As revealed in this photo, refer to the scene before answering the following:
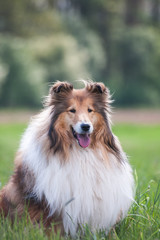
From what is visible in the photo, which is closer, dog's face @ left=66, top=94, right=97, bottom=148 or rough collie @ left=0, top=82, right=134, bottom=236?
dog's face @ left=66, top=94, right=97, bottom=148

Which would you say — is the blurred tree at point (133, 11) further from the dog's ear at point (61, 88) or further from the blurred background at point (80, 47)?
the dog's ear at point (61, 88)

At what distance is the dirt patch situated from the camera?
2469 cm

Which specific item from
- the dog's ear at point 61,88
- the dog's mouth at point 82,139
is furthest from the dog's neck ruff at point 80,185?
the dog's ear at point 61,88

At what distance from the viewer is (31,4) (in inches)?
1585

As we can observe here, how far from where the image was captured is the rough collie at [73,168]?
4.63 metres

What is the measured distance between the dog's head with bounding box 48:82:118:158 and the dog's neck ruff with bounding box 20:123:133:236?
12 centimetres

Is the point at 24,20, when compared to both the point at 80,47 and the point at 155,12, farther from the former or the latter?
the point at 155,12

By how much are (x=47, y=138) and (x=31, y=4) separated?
3721cm

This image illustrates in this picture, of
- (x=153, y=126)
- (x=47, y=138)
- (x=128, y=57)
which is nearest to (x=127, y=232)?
(x=47, y=138)

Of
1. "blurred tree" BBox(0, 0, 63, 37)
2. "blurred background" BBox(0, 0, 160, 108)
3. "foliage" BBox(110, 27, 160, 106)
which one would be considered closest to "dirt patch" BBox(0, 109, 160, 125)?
"blurred background" BBox(0, 0, 160, 108)

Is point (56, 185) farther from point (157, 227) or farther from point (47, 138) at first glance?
point (157, 227)

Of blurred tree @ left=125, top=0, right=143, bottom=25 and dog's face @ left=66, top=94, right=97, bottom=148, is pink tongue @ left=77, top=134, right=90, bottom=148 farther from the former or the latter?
blurred tree @ left=125, top=0, right=143, bottom=25

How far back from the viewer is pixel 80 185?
4680 millimetres

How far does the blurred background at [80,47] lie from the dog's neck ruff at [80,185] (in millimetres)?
23977
